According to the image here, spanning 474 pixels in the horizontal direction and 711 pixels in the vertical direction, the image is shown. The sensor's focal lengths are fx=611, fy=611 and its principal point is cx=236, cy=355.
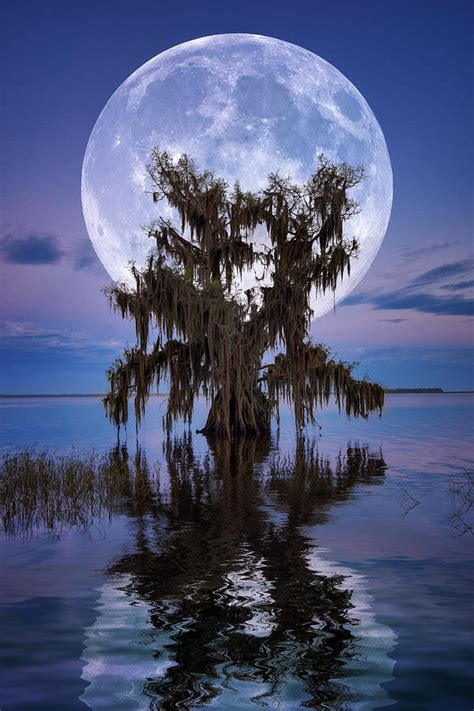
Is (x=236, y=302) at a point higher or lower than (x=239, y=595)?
higher

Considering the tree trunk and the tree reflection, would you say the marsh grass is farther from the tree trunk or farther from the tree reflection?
the tree trunk

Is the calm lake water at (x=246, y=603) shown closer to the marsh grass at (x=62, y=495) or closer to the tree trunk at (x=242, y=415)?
the marsh grass at (x=62, y=495)

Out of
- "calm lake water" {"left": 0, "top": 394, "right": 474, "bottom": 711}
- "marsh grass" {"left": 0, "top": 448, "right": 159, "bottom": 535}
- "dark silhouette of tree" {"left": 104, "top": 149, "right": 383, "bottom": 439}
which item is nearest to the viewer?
"calm lake water" {"left": 0, "top": 394, "right": 474, "bottom": 711}

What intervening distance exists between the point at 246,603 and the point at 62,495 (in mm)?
7592

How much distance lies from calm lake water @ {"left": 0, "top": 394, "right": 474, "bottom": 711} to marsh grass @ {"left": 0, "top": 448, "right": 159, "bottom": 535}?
0.64ft

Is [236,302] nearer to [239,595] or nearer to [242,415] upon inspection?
[242,415]

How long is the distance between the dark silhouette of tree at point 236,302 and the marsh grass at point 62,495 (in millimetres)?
11398

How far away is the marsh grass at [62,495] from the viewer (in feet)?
36.9

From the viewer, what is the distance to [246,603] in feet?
21.9

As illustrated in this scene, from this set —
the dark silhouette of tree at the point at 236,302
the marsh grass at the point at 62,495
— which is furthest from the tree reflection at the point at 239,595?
the dark silhouette of tree at the point at 236,302

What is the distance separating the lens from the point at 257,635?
5762 millimetres

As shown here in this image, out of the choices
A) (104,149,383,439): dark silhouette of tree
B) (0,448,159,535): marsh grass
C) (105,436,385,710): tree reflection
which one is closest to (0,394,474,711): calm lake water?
(105,436,385,710): tree reflection

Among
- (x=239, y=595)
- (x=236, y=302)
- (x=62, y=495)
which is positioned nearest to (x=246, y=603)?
(x=239, y=595)

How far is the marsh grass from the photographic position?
1123 centimetres
